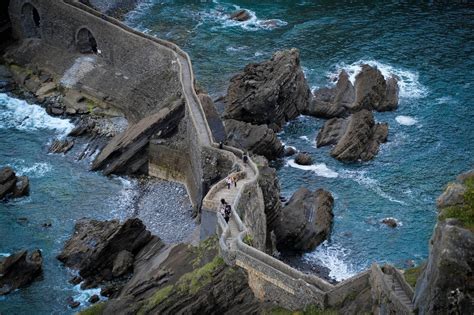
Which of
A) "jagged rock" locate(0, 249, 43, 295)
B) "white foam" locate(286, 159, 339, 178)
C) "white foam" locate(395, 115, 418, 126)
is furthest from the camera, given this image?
"white foam" locate(395, 115, 418, 126)

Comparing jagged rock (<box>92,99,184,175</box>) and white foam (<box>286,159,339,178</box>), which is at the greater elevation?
jagged rock (<box>92,99,184,175</box>)

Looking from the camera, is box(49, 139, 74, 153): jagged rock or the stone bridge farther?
box(49, 139, 74, 153): jagged rock

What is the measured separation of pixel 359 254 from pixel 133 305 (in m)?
21.8

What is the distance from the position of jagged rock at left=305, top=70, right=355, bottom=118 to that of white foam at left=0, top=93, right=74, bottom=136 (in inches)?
1067

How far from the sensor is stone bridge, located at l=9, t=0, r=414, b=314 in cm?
4752

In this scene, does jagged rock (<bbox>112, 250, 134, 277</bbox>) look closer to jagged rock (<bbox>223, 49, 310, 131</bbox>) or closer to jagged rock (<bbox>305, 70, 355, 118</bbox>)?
jagged rock (<bbox>223, 49, 310, 131</bbox>)

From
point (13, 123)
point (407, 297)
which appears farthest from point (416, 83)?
point (407, 297)

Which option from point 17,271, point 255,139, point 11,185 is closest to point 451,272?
point 17,271

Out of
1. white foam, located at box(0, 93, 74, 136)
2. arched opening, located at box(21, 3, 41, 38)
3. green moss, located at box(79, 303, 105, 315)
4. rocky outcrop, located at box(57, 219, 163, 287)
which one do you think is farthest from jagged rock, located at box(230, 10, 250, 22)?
green moss, located at box(79, 303, 105, 315)

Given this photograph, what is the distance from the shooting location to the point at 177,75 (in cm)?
8050

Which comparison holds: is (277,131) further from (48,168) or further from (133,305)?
(133,305)

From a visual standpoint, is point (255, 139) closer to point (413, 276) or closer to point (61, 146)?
point (61, 146)

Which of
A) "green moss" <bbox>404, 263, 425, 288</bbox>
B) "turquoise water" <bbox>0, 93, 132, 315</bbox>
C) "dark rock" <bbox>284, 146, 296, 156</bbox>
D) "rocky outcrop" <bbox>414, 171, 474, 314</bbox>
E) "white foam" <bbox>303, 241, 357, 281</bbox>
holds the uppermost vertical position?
"rocky outcrop" <bbox>414, 171, 474, 314</bbox>

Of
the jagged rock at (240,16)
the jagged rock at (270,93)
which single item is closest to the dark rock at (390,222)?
the jagged rock at (270,93)
